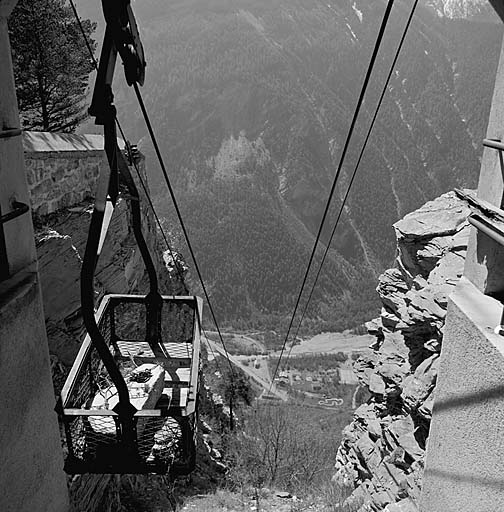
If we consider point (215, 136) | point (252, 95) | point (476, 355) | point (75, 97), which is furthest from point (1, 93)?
point (252, 95)

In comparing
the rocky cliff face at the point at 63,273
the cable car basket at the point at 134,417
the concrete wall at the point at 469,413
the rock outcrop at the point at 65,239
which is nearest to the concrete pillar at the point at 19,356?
the cable car basket at the point at 134,417

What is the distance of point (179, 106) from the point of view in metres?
120

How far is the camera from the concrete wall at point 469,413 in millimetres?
2174

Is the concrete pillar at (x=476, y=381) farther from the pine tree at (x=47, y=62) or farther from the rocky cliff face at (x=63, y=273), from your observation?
the pine tree at (x=47, y=62)

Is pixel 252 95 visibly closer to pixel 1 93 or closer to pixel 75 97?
pixel 75 97

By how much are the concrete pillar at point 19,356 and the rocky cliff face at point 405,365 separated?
5.87 m

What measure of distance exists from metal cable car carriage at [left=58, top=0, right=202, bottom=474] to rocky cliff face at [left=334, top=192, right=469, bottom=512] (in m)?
5.27

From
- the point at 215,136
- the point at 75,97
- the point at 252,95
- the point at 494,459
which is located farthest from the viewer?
the point at 252,95

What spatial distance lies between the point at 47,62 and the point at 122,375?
819 centimetres

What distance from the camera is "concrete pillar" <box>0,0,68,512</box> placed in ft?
7.80

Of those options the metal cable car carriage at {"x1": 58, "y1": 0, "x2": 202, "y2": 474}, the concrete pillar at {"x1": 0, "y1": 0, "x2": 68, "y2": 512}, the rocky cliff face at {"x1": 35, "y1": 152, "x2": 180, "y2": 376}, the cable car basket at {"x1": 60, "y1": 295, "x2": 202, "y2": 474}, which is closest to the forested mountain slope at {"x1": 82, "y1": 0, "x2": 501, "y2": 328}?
the rocky cliff face at {"x1": 35, "y1": 152, "x2": 180, "y2": 376}

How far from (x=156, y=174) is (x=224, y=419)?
87.3 meters

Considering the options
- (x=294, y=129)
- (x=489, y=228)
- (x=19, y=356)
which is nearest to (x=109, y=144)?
(x=19, y=356)

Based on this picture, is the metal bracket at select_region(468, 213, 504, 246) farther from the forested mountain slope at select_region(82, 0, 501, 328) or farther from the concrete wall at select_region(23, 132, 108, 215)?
the forested mountain slope at select_region(82, 0, 501, 328)
